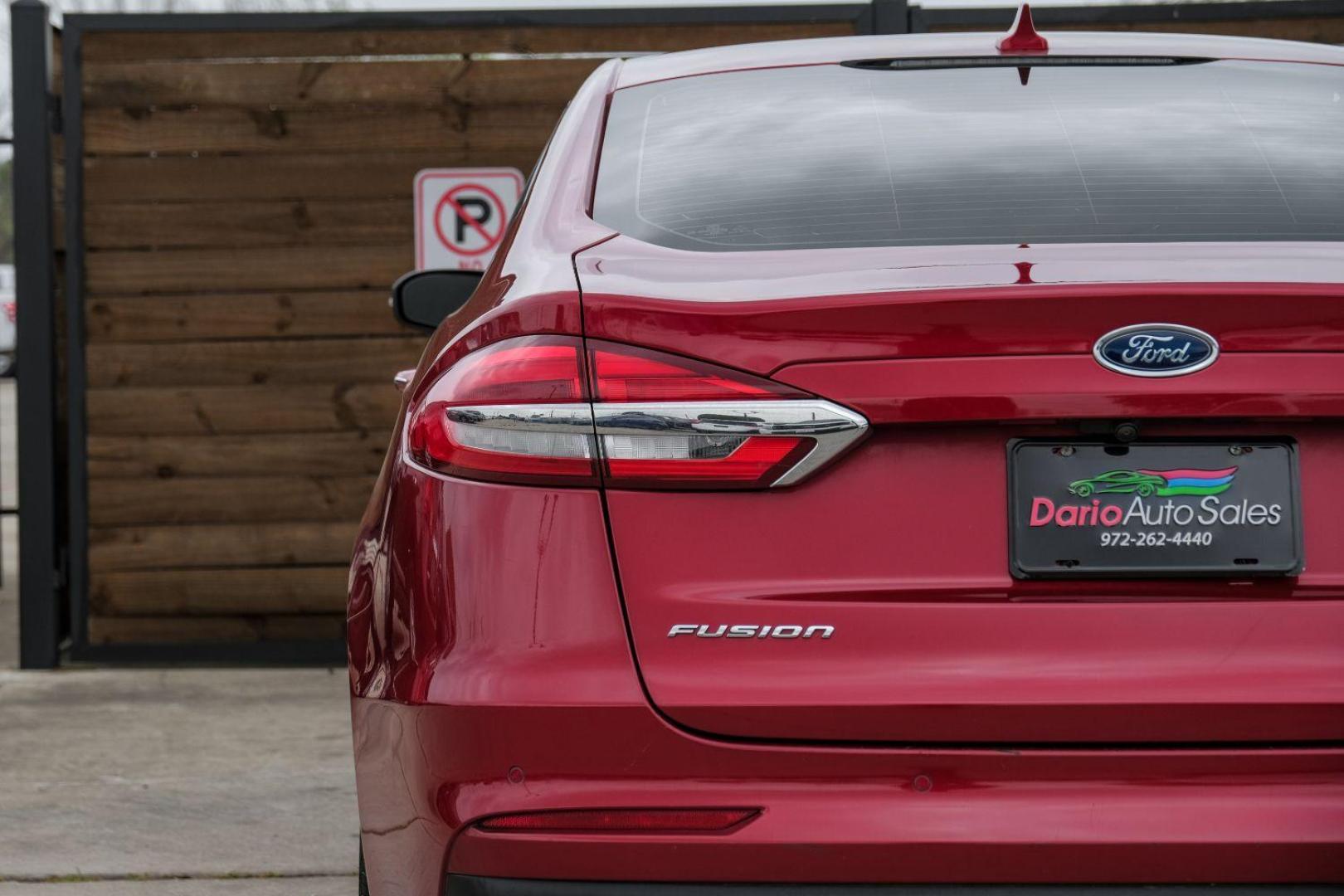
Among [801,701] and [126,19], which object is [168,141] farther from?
[801,701]

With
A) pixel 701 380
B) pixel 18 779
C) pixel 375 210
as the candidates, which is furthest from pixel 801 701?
pixel 375 210

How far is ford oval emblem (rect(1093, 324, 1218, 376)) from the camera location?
191 cm

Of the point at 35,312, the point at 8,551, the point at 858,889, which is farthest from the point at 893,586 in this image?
the point at 8,551

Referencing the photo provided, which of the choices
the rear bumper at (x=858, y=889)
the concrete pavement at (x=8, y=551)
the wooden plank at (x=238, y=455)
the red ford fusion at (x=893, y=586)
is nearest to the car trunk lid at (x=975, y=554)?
the red ford fusion at (x=893, y=586)

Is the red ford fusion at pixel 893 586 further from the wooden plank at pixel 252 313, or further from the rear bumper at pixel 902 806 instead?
the wooden plank at pixel 252 313

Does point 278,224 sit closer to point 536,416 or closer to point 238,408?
point 238,408

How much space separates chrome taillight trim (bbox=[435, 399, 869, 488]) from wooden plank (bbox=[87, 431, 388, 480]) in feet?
15.5

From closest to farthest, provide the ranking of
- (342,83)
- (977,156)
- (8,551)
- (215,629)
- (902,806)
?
(902,806) → (977,156) → (342,83) → (215,629) → (8,551)

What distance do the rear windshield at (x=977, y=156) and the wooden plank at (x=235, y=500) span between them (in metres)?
→ 4.02

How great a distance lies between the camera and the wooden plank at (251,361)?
6578 mm

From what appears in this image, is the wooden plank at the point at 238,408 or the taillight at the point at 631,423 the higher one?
the wooden plank at the point at 238,408

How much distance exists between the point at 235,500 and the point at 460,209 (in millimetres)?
1401

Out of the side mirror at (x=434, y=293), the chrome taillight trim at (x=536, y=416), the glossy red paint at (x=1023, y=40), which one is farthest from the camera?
the side mirror at (x=434, y=293)

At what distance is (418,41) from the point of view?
6.62 meters
